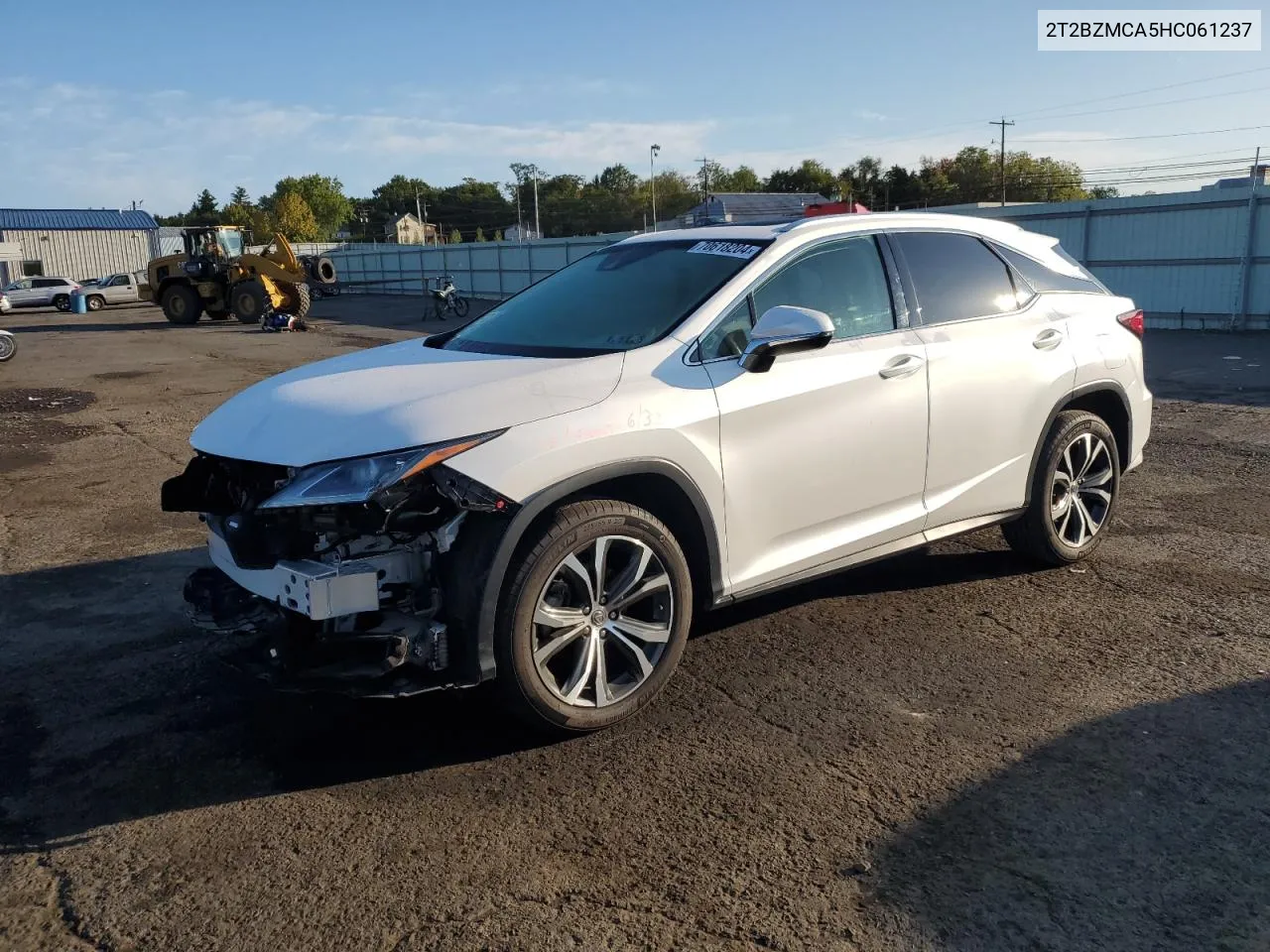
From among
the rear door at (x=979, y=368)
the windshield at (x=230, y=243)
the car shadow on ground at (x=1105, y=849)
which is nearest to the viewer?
the car shadow on ground at (x=1105, y=849)

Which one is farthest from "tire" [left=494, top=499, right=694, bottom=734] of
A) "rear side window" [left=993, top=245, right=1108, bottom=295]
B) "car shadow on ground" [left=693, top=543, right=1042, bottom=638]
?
"rear side window" [left=993, top=245, right=1108, bottom=295]

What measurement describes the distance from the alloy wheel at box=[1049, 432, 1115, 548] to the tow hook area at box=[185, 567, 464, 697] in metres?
3.35

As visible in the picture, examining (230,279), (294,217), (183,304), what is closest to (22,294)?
(183,304)

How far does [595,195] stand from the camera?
112m

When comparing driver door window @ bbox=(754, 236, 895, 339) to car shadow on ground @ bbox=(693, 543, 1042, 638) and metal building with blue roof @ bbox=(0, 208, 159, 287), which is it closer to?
car shadow on ground @ bbox=(693, 543, 1042, 638)

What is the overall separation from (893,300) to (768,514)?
127 centimetres

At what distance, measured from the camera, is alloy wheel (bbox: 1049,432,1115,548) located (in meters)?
5.23

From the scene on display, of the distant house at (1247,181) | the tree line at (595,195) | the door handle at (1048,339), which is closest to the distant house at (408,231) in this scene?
the tree line at (595,195)

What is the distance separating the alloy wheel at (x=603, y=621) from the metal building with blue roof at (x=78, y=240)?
66401 mm

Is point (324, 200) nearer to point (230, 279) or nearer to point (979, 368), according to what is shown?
point (230, 279)

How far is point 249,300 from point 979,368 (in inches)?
1088

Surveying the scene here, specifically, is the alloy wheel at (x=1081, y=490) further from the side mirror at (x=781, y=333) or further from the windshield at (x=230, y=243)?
the windshield at (x=230, y=243)

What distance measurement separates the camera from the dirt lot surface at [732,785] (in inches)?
105

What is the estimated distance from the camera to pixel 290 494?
3.24m
